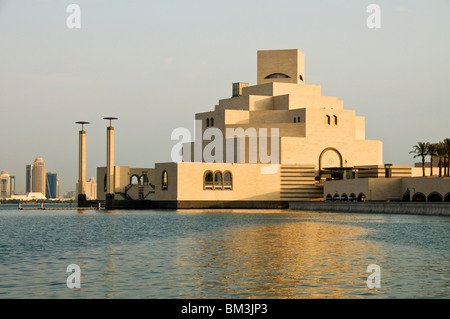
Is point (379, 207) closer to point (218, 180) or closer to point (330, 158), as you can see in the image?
point (330, 158)

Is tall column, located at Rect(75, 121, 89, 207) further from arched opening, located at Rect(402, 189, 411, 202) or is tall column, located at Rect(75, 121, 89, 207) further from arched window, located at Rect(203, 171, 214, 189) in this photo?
arched opening, located at Rect(402, 189, 411, 202)

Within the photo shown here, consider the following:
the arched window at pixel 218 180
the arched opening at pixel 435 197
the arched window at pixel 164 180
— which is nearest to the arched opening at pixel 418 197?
the arched opening at pixel 435 197

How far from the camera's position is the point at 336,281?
21.0 meters

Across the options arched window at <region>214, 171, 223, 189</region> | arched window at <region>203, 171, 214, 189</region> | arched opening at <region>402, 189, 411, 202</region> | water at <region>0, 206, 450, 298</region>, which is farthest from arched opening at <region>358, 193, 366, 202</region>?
water at <region>0, 206, 450, 298</region>

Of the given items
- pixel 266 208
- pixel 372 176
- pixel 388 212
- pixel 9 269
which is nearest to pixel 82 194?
pixel 266 208

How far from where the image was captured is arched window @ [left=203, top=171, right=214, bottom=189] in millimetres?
101425

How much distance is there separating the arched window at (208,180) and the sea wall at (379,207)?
40.5 ft

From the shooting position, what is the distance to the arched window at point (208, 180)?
10143 centimetres

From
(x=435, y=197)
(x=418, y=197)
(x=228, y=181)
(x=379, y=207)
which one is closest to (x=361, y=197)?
(x=418, y=197)

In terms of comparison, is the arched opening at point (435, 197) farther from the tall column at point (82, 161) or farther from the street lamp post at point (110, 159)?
the tall column at point (82, 161)

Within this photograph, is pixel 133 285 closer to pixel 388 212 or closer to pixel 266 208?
pixel 388 212

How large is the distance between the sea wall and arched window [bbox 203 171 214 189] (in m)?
12.4

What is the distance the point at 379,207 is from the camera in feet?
260
